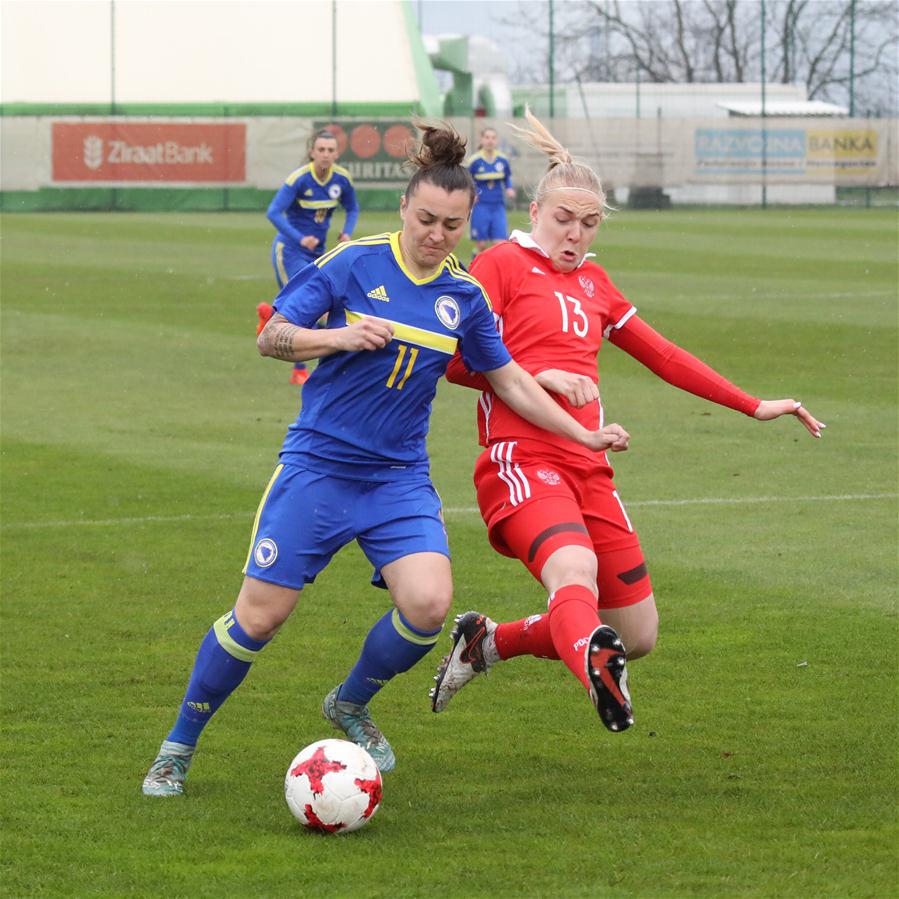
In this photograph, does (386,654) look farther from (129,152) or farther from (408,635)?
(129,152)

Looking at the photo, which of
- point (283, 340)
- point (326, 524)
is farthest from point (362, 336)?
point (326, 524)

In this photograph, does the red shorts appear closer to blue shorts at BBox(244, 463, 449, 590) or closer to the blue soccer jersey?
blue shorts at BBox(244, 463, 449, 590)

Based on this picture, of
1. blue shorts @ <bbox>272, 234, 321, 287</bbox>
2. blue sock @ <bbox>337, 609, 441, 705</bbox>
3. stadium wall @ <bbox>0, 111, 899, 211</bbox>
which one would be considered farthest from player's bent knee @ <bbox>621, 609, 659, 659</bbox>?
stadium wall @ <bbox>0, 111, 899, 211</bbox>

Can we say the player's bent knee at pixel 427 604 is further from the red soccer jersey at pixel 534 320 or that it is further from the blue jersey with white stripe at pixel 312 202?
the blue jersey with white stripe at pixel 312 202

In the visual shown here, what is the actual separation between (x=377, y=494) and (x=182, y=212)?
4114cm

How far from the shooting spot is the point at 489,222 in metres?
28.8

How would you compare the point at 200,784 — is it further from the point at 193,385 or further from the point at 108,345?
the point at 108,345

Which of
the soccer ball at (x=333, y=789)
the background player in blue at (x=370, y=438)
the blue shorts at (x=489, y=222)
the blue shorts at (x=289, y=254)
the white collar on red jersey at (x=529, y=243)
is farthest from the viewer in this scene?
the blue shorts at (x=489, y=222)

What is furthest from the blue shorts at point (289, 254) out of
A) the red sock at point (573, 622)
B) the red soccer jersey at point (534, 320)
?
the red sock at point (573, 622)

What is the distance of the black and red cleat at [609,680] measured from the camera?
189 inches

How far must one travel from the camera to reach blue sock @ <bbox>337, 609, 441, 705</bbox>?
558cm

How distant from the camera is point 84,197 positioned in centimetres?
4538

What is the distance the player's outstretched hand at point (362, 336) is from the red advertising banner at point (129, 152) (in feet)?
136

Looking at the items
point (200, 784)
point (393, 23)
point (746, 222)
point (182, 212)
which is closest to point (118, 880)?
point (200, 784)
